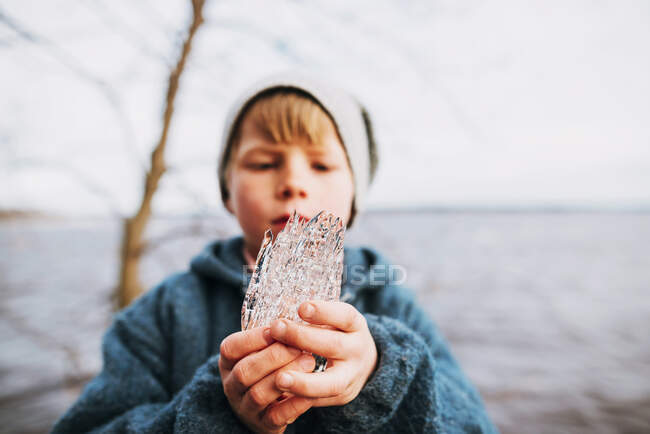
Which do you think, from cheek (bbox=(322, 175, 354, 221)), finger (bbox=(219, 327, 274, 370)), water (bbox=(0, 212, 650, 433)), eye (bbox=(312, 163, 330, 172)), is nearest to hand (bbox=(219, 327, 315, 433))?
finger (bbox=(219, 327, 274, 370))

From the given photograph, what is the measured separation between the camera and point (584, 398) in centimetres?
431

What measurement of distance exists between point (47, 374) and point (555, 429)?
6.45 metres

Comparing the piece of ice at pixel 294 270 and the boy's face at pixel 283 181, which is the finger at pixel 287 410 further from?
the boy's face at pixel 283 181

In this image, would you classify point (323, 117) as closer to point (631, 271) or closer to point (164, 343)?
point (164, 343)

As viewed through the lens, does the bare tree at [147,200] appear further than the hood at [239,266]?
Yes

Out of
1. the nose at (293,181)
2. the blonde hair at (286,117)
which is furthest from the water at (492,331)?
the nose at (293,181)

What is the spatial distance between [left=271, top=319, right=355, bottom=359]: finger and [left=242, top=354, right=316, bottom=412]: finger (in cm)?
4

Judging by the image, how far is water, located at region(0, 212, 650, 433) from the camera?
150 inches

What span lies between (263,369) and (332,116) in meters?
1.07

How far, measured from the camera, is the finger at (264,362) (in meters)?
0.77

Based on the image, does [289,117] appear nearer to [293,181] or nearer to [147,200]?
[293,181]

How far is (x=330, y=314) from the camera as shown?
0.79 metres

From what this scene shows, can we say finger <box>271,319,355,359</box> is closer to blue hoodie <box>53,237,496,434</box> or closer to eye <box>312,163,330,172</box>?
blue hoodie <box>53,237,496,434</box>

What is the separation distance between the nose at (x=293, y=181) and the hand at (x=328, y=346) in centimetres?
52
